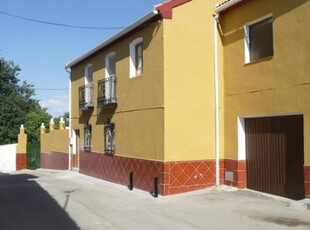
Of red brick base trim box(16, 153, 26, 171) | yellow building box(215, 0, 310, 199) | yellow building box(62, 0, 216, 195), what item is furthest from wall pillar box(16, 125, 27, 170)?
yellow building box(215, 0, 310, 199)

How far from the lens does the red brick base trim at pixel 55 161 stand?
20.1 metres

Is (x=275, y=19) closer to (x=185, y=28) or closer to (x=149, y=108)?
(x=185, y=28)

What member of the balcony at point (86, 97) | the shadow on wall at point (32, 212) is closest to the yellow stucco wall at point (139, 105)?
the balcony at point (86, 97)

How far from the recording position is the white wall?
27484mm

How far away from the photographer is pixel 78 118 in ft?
58.2

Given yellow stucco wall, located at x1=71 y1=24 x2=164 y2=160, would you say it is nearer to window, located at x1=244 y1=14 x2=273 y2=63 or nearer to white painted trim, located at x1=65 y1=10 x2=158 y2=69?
white painted trim, located at x1=65 y1=10 x2=158 y2=69

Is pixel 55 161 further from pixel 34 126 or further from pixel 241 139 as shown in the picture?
pixel 241 139

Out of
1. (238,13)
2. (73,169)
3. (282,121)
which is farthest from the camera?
(73,169)

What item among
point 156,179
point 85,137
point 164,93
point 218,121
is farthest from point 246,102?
point 85,137

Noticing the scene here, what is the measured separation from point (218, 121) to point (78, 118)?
8.60 meters

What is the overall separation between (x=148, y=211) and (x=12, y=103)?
34368 millimetres

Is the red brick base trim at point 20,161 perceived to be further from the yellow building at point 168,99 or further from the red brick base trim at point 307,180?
the red brick base trim at point 307,180

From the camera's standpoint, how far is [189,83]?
10.9 m

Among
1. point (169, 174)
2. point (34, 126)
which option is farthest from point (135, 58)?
point (34, 126)
